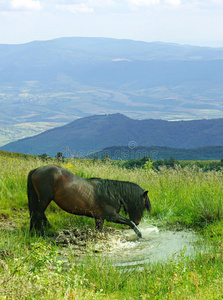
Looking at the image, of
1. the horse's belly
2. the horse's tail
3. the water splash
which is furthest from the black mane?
the horse's tail

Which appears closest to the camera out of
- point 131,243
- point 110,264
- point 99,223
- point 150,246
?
point 110,264

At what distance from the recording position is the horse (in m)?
8.63

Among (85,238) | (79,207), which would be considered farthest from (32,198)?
(85,238)

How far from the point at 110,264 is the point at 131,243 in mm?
2285

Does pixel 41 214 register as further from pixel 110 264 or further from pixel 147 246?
pixel 110 264

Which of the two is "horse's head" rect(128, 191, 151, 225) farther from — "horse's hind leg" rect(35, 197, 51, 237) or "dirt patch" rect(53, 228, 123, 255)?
"horse's hind leg" rect(35, 197, 51, 237)

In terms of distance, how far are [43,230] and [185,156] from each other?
6576 inches

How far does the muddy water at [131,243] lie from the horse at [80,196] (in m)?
0.31

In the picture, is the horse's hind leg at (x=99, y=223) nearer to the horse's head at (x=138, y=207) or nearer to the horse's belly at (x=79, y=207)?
the horse's belly at (x=79, y=207)

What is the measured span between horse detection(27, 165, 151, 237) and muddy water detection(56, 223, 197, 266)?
0.31 m

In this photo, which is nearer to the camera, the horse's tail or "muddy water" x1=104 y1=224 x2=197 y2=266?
"muddy water" x1=104 y1=224 x2=197 y2=266

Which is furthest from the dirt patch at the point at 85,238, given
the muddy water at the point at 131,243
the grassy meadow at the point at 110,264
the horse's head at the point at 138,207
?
the horse's head at the point at 138,207

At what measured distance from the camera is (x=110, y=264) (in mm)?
6703

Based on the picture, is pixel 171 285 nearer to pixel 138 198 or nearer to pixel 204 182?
pixel 138 198
